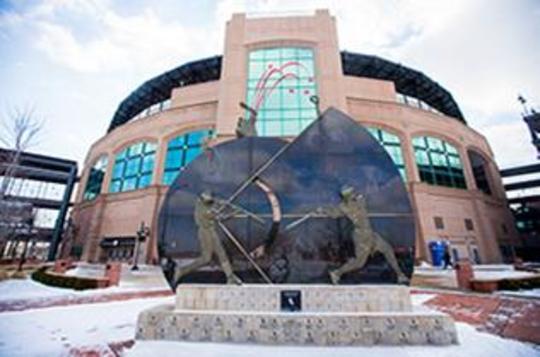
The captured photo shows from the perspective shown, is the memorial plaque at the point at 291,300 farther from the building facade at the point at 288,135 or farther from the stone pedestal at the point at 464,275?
the building facade at the point at 288,135

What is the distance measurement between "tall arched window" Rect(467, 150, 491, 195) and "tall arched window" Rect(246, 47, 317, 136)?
22924 millimetres

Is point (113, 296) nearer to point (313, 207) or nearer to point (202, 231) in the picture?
point (202, 231)

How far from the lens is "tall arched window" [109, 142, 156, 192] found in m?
27.9

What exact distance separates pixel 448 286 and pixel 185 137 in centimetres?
2548

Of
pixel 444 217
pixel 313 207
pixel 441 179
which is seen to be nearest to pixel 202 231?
pixel 313 207

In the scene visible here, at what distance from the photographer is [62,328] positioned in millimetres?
5242

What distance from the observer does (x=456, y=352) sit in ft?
12.2

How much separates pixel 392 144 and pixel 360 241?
77.5 ft

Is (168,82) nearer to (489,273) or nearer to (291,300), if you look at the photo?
(291,300)

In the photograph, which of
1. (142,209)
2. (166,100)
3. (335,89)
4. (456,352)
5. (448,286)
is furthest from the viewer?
(166,100)

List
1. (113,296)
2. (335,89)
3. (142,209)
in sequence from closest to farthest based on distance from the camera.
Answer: (113,296) < (335,89) < (142,209)

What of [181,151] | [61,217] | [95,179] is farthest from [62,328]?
[61,217]

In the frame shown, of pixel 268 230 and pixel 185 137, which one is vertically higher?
pixel 185 137

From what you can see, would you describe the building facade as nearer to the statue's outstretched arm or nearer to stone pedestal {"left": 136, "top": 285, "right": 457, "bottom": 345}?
the statue's outstretched arm
